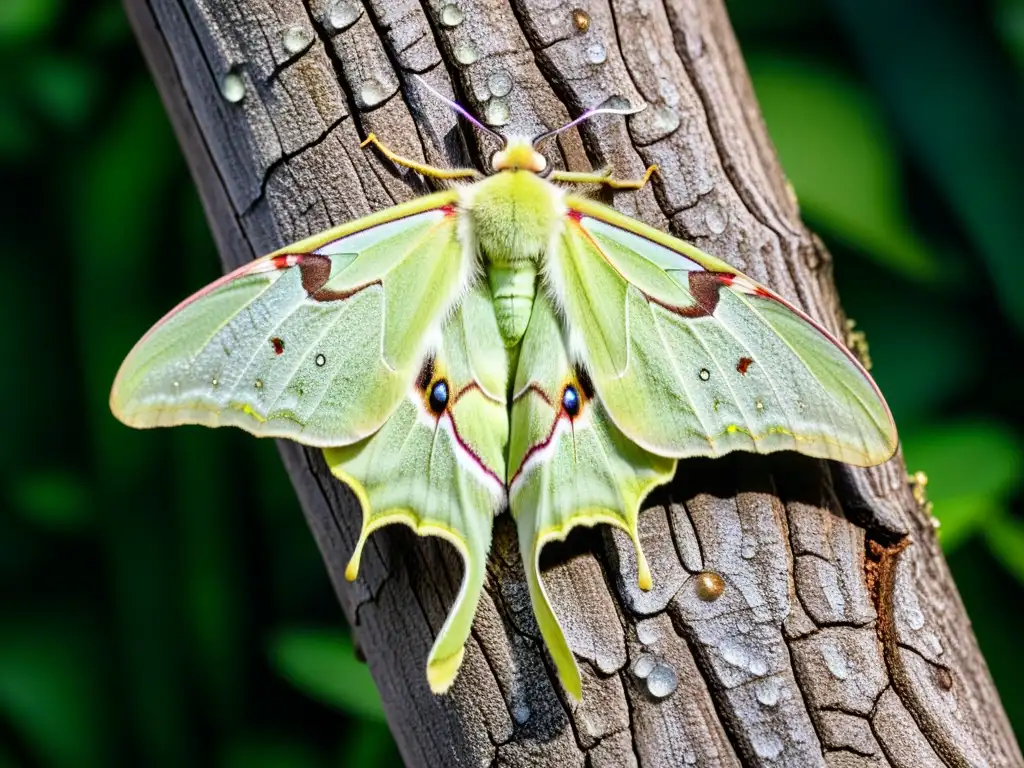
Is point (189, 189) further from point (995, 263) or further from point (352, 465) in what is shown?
point (995, 263)

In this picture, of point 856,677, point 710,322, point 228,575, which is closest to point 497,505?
point 710,322

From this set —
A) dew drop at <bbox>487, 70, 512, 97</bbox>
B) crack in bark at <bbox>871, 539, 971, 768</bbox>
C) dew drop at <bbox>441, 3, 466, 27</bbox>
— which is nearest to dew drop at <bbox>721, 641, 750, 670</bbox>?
crack in bark at <bbox>871, 539, 971, 768</bbox>

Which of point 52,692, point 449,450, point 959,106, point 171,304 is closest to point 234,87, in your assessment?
point 449,450

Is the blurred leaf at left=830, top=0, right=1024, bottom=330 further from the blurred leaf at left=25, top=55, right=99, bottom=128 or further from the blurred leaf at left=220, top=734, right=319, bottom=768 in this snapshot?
the blurred leaf at left=220, top=734, right=319, bottom=768

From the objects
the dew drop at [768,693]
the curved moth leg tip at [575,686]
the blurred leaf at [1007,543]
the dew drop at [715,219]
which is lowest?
the blurred leaf at [1007,543]

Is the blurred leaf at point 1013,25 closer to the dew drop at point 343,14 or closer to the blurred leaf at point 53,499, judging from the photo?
the dew drop at point 343,14

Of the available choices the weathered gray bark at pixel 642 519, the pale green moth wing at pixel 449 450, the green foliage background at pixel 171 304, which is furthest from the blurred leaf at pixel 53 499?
the pale green moth wing at pixel 449 450
